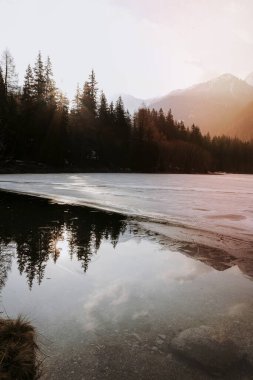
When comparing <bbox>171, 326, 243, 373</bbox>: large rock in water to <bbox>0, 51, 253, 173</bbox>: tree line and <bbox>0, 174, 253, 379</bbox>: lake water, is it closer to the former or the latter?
<bbox>0, 174, 253, 379</bbox>: lake water

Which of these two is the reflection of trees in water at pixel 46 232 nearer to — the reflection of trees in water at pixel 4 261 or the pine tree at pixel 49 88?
the reflection of trees in water at pixel 4 261

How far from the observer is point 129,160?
283ft

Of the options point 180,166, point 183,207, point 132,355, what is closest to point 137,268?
point 132,355

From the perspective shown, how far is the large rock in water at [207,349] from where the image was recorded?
400cm

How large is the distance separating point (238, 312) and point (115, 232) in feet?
21.4

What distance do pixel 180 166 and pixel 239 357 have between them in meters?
104

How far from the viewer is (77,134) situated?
76250 millimetres

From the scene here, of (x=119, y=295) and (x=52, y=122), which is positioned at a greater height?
(x=52, y=122)

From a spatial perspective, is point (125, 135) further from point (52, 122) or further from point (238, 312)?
point (238, 312)

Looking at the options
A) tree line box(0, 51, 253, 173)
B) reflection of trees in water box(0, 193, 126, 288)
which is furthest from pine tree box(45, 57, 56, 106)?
reflection of trees in water box(0, 193, 126, 288)

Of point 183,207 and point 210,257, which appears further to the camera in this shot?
point 183,207

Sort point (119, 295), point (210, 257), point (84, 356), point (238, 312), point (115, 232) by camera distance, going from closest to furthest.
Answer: point (84, 356) < point (238, 312) < point (119, 295) < point (210, 257) < point (115, 232)

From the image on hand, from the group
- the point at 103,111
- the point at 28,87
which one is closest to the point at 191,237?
the point at 28,87

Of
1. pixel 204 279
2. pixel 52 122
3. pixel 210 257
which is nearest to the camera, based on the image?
pixel 204 279
